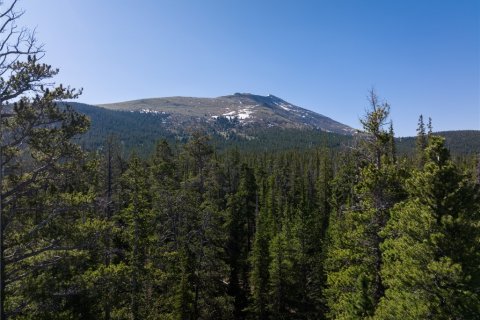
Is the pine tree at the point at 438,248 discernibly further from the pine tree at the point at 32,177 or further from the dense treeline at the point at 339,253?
the pine tree at the point at 32,177

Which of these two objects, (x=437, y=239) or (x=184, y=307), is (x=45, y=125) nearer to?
(x=437, y=239)

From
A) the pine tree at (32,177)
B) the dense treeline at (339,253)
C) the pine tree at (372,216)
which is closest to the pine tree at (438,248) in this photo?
the dense treeline at (339,253)

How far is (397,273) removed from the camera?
1263cm

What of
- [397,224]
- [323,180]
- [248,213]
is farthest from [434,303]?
[323,180]

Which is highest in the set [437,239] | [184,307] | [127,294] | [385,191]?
[385,191]

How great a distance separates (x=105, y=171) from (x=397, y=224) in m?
26.3

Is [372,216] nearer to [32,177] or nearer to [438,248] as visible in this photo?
[438,248]

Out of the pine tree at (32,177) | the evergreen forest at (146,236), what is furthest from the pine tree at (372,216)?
the pine tree at (32,177)

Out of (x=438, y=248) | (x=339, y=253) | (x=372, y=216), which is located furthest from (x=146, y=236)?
(x=438, y=248)

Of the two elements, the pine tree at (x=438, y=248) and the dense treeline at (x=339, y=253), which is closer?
the dense treeline at (x=339, y=253)

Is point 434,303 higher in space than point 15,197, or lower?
lower

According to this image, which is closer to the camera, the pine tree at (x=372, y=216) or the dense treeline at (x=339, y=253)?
the dense treeline at (x=339, y=253)

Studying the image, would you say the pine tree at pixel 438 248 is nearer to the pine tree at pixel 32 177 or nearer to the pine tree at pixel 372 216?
the pine tree at pixel 372 216

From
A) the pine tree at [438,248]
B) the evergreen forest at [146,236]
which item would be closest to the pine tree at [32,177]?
the evergreen forest at [146,236]
